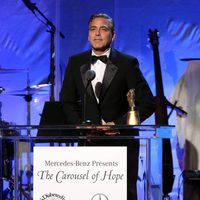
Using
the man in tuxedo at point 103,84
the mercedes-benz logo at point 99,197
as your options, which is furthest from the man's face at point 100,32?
the mercedes-benz logo at point 99,197

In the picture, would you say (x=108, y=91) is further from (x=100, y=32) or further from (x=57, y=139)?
(x=57, y=139)

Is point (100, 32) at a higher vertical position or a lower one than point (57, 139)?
higher

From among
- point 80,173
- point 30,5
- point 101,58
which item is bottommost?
point 80,173

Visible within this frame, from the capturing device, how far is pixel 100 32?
3.22 metres

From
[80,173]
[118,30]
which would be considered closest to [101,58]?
[80,173]

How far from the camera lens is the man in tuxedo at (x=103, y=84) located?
3.22 metres

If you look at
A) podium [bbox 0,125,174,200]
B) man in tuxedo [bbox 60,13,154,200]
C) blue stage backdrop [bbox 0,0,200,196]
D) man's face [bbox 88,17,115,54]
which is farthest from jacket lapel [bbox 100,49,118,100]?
blue stage backdrop [bbox 0,0,200,196]

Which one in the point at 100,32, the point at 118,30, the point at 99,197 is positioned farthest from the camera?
the point at 118,30

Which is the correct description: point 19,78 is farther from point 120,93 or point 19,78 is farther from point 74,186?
point 74,186

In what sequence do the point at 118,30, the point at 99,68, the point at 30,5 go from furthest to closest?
the point at 118,30 → the point at 30,5 → the point at 99,68

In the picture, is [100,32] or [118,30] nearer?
[100,32]

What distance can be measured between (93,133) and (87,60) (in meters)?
1.18

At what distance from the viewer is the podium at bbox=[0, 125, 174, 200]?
2283 mm

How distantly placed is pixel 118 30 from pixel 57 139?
3.70m
